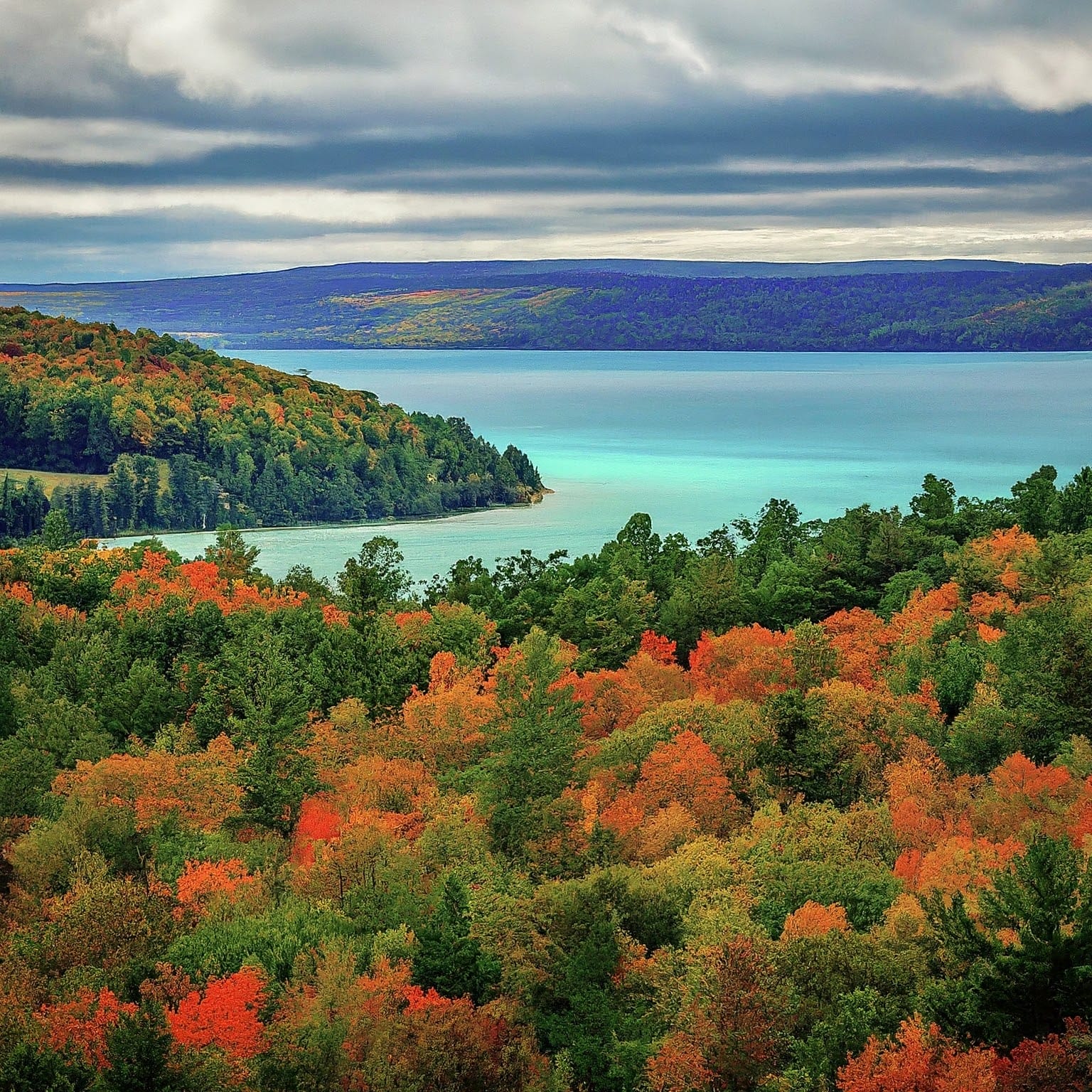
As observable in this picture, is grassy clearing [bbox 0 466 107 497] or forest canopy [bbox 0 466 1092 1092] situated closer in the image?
forest canopy [bbox 0 466 1092 1092]

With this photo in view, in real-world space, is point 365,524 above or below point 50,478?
below

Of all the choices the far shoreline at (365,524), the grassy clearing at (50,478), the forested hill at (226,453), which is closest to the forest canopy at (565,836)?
the far shoreline at (365,524)

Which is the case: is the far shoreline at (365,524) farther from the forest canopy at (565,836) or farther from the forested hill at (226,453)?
the forest canopy at (565,836)

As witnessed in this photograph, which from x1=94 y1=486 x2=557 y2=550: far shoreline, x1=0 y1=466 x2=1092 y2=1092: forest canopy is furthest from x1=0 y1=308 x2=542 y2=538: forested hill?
x1=0 y1=466 x2=1092 y2=1092: forest canopy

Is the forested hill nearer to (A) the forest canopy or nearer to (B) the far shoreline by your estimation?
(B) the far shoreline

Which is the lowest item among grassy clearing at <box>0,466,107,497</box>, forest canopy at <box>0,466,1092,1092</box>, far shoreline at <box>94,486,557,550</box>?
forest canopy at <box>0,466,1092,1092</box>

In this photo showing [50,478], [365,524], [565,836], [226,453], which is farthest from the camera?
[226,453]

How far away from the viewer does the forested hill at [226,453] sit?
16212 cm

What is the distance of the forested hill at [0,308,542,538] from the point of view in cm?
16212

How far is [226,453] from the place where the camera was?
575 ft

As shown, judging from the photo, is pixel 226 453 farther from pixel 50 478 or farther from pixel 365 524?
pixel 365 524

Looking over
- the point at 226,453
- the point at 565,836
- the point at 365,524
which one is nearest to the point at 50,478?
the point at 226,453

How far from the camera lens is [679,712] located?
41.7 meters

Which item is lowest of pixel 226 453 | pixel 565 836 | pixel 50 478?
pixel 565 836
